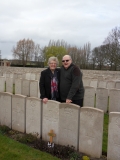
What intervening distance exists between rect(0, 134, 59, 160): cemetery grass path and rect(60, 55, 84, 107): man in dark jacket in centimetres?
119

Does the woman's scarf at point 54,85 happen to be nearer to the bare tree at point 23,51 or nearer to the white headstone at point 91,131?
the white headstone at point 91,131

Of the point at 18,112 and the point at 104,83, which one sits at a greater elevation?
the point at 104,83

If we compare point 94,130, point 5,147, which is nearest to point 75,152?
point 94,130

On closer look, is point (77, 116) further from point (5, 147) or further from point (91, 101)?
point (91, 101)

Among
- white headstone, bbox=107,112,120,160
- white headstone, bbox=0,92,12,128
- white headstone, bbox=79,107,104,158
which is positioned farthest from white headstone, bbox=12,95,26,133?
white headstone, bbox=107,112,120,160

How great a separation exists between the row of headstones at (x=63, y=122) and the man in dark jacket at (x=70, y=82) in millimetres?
255

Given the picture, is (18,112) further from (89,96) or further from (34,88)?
(34,88)

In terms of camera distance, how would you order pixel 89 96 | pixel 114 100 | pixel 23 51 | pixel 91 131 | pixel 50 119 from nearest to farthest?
pixel 91 131
pixel 50 119
pixel 114 100
pixel 89 96
pixel 23 51

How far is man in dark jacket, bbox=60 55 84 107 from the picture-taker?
378 centimetres

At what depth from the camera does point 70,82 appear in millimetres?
3902

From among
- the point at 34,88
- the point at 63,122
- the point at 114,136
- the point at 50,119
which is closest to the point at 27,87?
the point at 34,88

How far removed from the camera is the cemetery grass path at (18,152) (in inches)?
139

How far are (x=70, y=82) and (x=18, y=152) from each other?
1.81m

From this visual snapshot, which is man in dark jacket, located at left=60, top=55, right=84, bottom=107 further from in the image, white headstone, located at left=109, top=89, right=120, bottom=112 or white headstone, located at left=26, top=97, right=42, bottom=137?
white headstone, located at left=109, top=89, right=120, bottom=112
